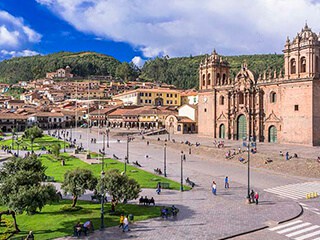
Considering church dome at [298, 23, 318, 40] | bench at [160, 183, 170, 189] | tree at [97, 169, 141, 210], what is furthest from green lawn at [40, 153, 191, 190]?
church dome at [298, 23, 318, 40]

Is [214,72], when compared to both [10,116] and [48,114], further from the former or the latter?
[10,116]

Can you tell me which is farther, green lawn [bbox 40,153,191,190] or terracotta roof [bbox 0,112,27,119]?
terracotta roof [bbox 0,112,27,119]

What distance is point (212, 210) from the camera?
68.8 feet

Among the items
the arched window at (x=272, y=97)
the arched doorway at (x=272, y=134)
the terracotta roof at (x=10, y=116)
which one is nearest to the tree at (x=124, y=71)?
the terracotta roof at (x=10, y=116)

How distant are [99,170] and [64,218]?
15.5 m

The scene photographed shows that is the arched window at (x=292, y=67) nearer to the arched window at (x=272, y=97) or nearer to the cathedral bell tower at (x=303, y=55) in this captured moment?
the cathedral bell tower at (x=303, y=55)

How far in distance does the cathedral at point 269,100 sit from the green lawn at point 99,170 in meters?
23.5

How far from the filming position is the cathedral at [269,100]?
4456cm

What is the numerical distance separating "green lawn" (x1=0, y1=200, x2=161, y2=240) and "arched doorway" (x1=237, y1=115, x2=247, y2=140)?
37.2 m

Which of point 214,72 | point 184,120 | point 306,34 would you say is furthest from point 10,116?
point 306,34

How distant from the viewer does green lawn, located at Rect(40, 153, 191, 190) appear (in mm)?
28922

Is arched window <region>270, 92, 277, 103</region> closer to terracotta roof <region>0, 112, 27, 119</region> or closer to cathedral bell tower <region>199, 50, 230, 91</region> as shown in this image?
cathedral bell tower <region>199, 50, 230, 91</region>

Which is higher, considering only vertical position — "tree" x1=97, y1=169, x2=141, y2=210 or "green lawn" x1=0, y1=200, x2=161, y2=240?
"tree" x1=97, y1=169, x2=141, y2=210

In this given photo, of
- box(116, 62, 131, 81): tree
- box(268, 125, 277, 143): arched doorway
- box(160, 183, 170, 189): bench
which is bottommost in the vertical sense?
box(160, 183, 170, 189): bench
